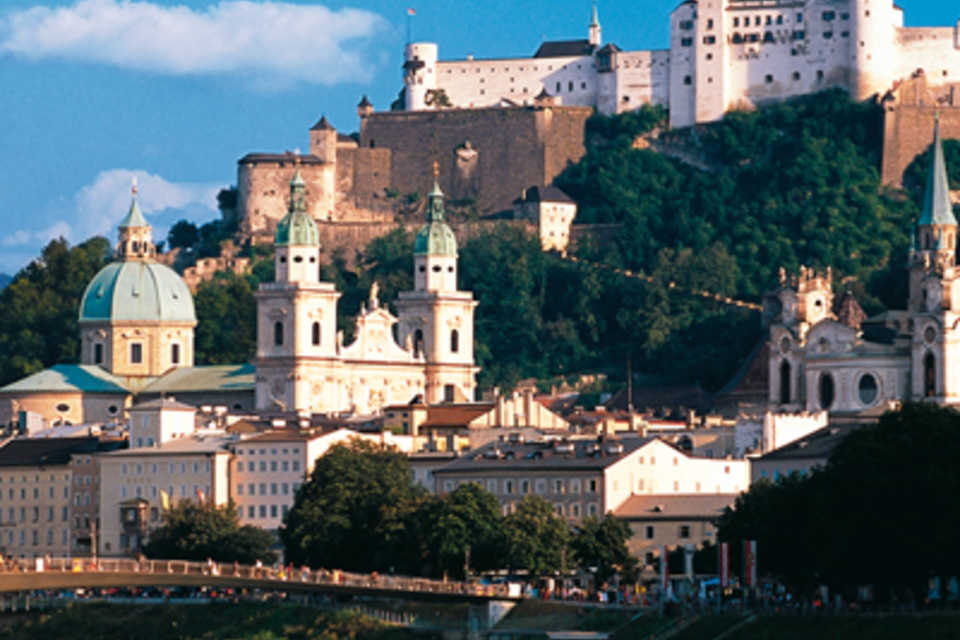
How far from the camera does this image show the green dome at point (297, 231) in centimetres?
13900

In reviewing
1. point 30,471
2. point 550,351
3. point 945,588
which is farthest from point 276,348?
point 945,588

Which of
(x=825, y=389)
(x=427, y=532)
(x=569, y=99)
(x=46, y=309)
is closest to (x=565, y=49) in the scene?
(x=569, y=99)

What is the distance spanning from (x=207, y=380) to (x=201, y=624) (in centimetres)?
4945

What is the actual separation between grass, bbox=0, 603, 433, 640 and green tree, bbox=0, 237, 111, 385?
5977cm

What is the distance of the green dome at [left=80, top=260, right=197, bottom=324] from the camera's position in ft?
490

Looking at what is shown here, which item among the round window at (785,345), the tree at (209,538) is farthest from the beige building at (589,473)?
the round window at (785,345)

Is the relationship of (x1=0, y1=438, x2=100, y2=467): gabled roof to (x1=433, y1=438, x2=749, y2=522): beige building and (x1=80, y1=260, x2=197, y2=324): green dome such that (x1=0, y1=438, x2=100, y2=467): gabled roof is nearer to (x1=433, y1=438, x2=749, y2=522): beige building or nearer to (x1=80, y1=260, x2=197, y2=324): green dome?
(x1=433, y1=438, x2=749, y2=522): beige building

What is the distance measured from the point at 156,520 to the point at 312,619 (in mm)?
→ 27366

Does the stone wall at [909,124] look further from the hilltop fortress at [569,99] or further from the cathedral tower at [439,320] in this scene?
the cathedral tower at [439,320]

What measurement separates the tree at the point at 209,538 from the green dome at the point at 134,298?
37.2m

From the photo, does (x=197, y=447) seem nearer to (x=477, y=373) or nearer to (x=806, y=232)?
(x=477, y=373)

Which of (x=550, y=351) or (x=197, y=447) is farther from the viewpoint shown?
(x=550, y=351)

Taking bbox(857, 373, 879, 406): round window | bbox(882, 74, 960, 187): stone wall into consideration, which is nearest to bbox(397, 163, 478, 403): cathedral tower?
bbox(857, 373, 879, 406): round window

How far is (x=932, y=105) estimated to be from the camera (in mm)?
168750
